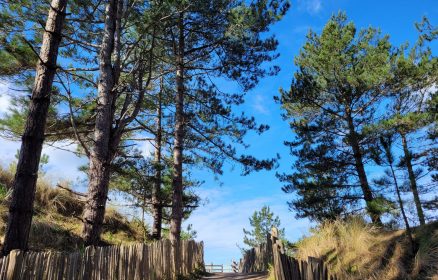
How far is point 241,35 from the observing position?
1144 cm

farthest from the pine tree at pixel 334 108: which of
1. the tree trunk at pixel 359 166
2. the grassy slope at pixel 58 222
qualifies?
the grassy slope at pixel 58 222

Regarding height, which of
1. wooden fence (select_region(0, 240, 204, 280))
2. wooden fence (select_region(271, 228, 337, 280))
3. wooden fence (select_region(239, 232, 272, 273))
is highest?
wooden fence (select_region(239, 232, 272, 273))

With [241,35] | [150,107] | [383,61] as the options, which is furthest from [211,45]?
[383,61]

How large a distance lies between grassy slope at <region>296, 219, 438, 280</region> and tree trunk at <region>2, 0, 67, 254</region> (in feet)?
19.1

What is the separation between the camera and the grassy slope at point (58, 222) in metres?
8.84

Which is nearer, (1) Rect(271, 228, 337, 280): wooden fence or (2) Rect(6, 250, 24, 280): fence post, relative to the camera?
(2) Rect(6, 250, 24, 280): fence post

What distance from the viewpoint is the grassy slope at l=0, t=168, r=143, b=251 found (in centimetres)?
884

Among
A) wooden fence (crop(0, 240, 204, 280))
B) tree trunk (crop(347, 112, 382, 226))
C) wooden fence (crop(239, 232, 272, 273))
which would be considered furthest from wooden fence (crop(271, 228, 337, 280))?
tree trunk (crop(347, 112, 382, 226))

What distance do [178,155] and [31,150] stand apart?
6.86 metres

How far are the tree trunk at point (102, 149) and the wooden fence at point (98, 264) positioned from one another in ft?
1.91

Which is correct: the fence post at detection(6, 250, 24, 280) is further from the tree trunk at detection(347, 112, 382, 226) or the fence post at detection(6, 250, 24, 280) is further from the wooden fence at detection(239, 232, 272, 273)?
the tree trunk at detection(347, 112, 382, 226)

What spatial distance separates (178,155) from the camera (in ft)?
37.6

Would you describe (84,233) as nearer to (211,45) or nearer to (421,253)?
(421,253)

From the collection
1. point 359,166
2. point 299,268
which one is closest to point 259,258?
point 359,166
